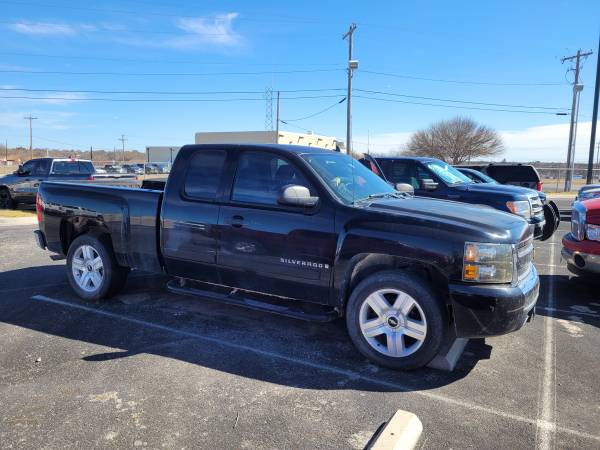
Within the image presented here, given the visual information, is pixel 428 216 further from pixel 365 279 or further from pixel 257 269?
pixel 257 269

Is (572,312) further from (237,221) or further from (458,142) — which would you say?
(458,142)

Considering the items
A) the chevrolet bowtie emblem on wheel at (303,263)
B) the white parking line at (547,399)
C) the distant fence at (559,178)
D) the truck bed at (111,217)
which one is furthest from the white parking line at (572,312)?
the distant fence at (559,178)

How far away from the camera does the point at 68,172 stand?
15.7 metres

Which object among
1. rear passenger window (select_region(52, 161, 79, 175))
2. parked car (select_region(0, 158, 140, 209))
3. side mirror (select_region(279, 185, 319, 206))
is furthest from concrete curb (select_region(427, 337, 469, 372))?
rear passenger window (select_region(52, 161, 79, 175))

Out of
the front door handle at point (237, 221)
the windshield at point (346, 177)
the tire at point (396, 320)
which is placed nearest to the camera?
the tire at point (396, 320)

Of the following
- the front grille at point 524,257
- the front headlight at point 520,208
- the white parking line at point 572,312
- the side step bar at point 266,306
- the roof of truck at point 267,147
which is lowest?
the white parking line at point 572,312

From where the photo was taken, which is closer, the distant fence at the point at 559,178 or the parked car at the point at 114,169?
the distant fence at the point at 559,178

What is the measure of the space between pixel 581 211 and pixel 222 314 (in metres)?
4.33

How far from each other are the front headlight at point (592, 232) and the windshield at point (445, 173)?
3468 mm

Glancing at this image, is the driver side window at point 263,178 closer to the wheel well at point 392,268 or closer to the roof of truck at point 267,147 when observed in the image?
the roof of truck at point 267,147

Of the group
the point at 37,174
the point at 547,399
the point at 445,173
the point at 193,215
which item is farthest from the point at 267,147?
A: the point at 37,174

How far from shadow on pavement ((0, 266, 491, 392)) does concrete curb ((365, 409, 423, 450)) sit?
1.72 feet

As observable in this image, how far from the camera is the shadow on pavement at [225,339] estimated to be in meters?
3.72

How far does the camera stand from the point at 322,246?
4.00m
